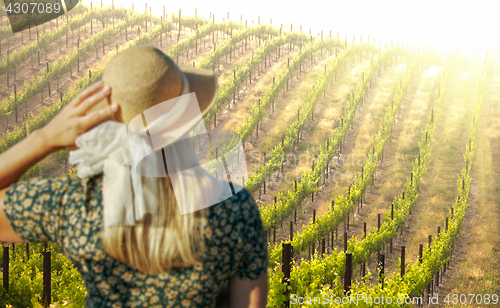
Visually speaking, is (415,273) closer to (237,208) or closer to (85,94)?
(237,208)

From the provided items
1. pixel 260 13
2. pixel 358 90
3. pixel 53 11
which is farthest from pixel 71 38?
pixel 260 13

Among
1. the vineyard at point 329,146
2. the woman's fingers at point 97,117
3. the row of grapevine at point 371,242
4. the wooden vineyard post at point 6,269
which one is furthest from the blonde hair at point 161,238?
the wooden vineyard post at point 6,269

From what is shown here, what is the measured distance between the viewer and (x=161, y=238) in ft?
3.22

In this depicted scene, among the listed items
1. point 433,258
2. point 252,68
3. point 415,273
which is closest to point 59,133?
point 415,273

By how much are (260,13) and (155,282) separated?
59.3 metres

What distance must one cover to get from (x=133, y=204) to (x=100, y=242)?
14 cm

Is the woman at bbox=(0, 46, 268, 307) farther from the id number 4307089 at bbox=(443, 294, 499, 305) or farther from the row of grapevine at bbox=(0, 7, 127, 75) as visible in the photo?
the row of grapevine at bbox=(0, 7, 127, 75)

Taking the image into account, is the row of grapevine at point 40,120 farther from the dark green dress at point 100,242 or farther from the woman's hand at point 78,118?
the woman's hand at point 78,118

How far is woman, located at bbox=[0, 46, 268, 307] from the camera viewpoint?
98cm

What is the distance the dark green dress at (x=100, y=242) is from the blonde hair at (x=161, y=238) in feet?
0.10

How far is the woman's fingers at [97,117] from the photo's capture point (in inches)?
37.5

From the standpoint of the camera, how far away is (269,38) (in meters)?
27.4

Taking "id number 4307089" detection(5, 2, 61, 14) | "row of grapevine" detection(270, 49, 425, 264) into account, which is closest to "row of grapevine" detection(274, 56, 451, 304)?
"row of grapevine" detection(270, 49, 425, 264)

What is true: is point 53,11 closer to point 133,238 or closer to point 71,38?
point 71,38
